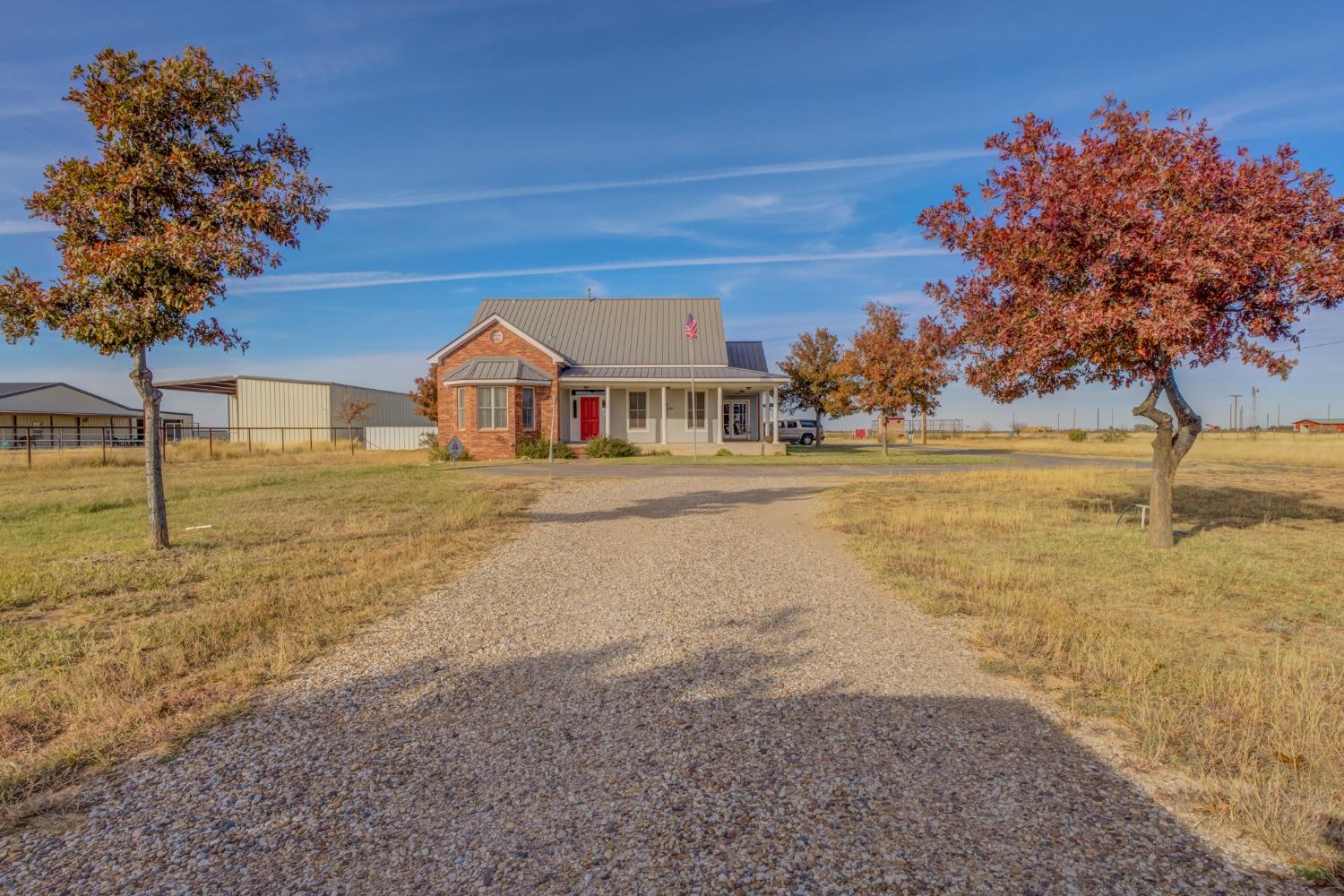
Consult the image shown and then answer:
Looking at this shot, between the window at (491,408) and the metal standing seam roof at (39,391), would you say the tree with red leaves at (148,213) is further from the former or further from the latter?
the metal standing seam roof at (39,391)

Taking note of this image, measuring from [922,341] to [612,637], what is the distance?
1144 inches

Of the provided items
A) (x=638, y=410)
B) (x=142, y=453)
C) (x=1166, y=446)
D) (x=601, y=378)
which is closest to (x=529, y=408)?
(x=601, y=378)

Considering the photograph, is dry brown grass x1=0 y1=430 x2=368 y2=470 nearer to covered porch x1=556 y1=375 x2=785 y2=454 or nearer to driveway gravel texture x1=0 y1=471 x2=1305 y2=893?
covered porch x1=556 y1=375 x2=785 y2=454

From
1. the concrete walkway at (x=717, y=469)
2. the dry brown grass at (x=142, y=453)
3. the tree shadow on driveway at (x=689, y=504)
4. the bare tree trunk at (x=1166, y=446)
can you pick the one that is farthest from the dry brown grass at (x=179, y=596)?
the dry brown grass at (x=142, y=453)

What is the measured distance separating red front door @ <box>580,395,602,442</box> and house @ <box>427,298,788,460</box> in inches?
1.5

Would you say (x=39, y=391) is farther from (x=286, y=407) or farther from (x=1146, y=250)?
(x=1146, y=250)

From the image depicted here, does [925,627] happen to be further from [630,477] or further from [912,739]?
[630,477]

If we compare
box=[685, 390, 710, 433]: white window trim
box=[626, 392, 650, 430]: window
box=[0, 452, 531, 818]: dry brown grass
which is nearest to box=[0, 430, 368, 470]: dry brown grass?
box=[626, 392, 650, 430]: window

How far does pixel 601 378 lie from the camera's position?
29469 millimetres

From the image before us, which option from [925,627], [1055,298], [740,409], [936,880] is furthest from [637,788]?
[740,409]

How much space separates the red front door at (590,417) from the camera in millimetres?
31172

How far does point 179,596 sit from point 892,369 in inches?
1207

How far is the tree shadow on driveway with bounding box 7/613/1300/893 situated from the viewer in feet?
Answer: 9.20

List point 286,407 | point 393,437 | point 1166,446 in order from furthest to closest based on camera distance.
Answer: point 286,407 → point 393,437 → point 1166,446
